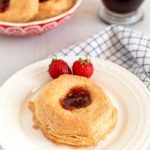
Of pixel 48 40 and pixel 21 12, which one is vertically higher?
pixel 21 12

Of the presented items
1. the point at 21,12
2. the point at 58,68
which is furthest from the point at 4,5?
the point at 58,68

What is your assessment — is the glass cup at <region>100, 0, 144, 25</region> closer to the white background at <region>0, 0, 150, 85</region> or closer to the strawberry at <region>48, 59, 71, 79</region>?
the white background at <region>0, 0, 150, 85</region>

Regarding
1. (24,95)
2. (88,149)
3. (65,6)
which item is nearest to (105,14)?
(65,6)

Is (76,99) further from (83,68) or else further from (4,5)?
(4,5)

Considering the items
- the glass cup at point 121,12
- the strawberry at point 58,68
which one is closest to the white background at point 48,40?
the glass cup at point 121,12

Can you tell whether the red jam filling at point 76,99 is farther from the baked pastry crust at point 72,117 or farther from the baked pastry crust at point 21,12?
the baked pastry crust at point 21,12
